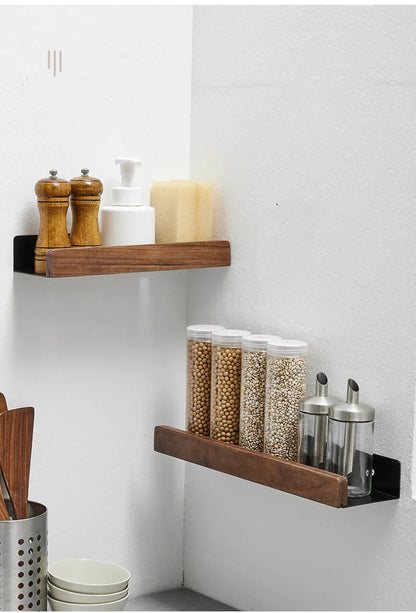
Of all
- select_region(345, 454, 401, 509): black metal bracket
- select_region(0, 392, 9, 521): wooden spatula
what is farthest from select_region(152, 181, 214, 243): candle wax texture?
select_region(345, 454, 401, 509): black metal bracket

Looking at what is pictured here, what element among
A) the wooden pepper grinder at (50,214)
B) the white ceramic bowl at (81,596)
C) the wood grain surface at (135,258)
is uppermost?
the wooden pepper grinder at (50,214)

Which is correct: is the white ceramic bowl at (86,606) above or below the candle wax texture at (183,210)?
below

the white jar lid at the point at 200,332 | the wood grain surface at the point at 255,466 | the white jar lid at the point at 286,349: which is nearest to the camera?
the wood grain surface at the point at 255,466

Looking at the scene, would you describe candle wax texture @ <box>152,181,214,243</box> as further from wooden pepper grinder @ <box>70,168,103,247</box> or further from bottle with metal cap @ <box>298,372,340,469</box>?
bottle with metal cap @ <box>298,372,340,469</box>

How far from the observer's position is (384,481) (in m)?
1.37

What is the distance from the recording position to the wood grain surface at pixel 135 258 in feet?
4.59

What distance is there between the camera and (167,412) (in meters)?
1.67

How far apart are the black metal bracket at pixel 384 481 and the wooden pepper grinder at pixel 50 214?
1.73 ft

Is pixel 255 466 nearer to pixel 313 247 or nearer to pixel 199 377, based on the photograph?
pixel 199 377

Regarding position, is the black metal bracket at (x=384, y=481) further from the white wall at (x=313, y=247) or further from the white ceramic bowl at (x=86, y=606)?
the white ceramic bowl at (x=86, y=606)

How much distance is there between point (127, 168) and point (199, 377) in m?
0.33

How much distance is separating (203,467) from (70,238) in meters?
0.45

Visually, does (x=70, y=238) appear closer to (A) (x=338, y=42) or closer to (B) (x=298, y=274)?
(B) (x=298, y=274)

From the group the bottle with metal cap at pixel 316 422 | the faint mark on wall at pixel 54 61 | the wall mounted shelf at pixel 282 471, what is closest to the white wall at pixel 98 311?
the faint mark on wall at pixel 54 61
